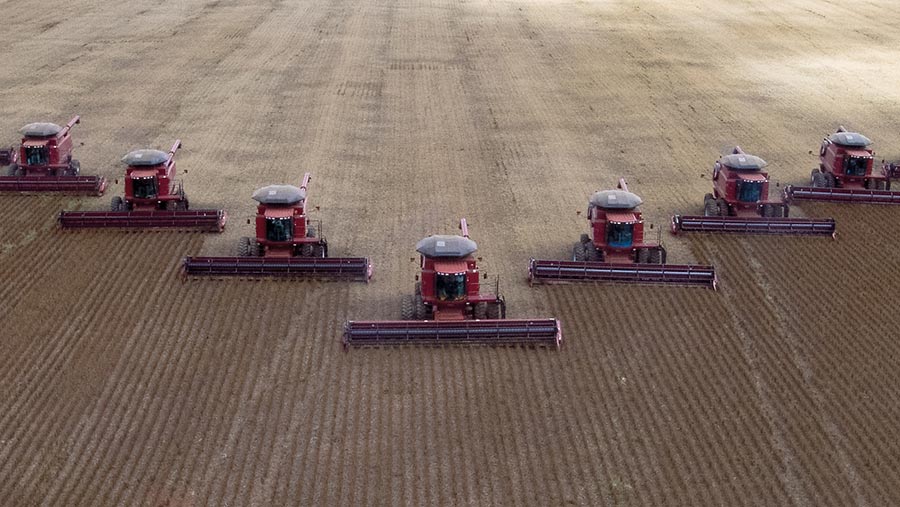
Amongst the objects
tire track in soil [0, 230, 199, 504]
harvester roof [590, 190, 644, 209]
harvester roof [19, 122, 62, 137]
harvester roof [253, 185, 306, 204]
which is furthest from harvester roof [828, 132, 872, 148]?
harvester roof [19, 122, 62, 137]

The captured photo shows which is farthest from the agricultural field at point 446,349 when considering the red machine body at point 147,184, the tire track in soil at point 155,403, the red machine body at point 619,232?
the red machine body at point 147,184

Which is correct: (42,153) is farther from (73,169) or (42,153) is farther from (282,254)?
(282,254)

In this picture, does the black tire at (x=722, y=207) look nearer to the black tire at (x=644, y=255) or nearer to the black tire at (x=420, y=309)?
the black tire at (x=644, y=255)

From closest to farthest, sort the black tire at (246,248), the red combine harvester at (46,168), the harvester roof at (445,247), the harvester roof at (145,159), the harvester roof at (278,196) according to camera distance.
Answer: the harvester roof at (445,247), the harvester roof at (278,196), the black tire at (246,248), the harvester roof at (145,159), the red combine harvester at (46,168)

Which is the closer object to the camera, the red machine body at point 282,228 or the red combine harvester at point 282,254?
the red combine harvester at point 282,254

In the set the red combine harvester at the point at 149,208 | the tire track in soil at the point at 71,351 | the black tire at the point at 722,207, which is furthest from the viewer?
the black tire at the point at 722,207

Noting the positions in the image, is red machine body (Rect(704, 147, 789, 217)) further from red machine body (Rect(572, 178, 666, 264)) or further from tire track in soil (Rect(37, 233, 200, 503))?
tire track in soil (Rect(37, 233, 200, 503))

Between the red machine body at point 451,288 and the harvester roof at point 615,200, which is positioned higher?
the harvester roof at point 615,200
